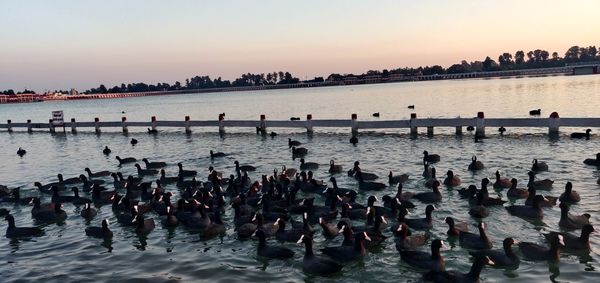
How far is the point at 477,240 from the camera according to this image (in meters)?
12.5

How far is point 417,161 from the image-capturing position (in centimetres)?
2580

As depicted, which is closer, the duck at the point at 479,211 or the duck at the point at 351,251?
the duck at the point at 351,251

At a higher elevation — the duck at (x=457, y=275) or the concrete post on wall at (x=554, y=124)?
the concrete post on wall at (x=554, y=124)

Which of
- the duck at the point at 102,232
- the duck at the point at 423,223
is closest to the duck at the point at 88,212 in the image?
the duck at the point at 102,232

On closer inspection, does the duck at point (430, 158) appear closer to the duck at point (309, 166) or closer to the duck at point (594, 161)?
the duck at point (309, 166)

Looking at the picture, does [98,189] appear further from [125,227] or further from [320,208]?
[320,208]

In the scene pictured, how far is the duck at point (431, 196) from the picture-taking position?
56.5 ft

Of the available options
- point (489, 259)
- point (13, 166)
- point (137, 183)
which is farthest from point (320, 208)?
point (13, 166)

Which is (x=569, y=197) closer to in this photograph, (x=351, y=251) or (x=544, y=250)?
(x=544, y=250)

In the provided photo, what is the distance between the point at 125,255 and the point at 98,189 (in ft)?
22.4

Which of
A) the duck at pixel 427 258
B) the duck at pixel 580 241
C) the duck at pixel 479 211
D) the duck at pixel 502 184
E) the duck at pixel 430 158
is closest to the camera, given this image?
the duck at pixel 427 258

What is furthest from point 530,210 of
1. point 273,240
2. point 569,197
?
point 273,240

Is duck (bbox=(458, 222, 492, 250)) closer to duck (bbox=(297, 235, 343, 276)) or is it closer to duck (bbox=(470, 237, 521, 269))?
duck (bbox=(470, 237, 521, 269))

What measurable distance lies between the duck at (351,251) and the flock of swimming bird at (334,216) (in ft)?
0.08
